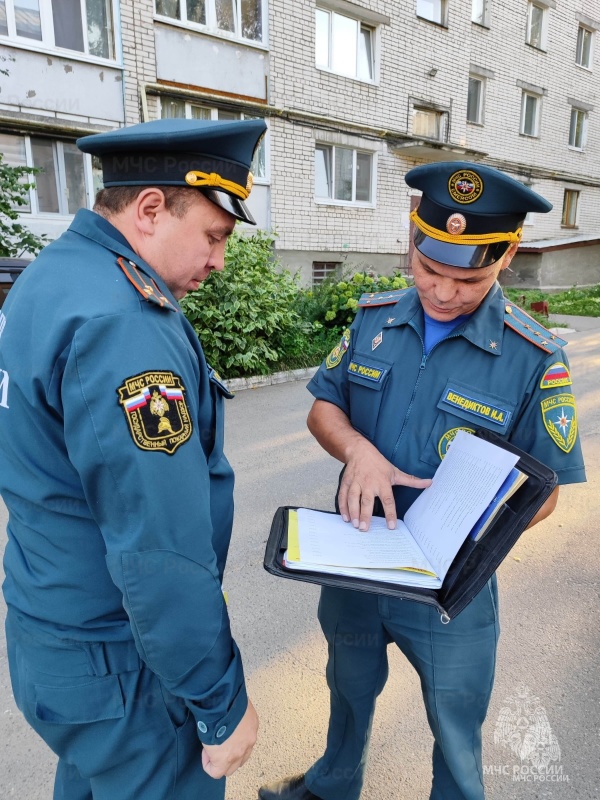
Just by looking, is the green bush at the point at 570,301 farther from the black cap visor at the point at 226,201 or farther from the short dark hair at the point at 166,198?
the short dark hair at the point at 166,198

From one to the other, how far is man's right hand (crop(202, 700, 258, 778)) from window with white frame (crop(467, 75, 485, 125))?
18141 mm

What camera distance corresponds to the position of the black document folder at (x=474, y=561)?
114cm

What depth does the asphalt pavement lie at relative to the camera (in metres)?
1.94

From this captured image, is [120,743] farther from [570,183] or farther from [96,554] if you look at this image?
[570,183]

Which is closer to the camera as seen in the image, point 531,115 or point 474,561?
point 474,561

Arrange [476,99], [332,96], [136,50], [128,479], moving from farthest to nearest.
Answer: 1. [476,99]
2. [332,96]
3. [136,50]
4. [128,479]

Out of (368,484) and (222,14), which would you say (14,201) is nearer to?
(222,14)

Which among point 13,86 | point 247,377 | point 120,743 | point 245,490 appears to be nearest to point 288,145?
point 13,86

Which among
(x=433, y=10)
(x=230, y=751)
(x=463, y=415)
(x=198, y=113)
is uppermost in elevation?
(x=433, y=10)

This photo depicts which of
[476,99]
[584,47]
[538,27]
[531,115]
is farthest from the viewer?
[584,47]

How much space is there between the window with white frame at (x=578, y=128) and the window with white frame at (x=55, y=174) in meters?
17.2

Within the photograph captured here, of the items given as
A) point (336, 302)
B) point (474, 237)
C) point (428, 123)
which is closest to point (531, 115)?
point (428, 123)

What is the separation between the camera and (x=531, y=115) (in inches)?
714

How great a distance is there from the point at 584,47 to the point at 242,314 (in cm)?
2007
